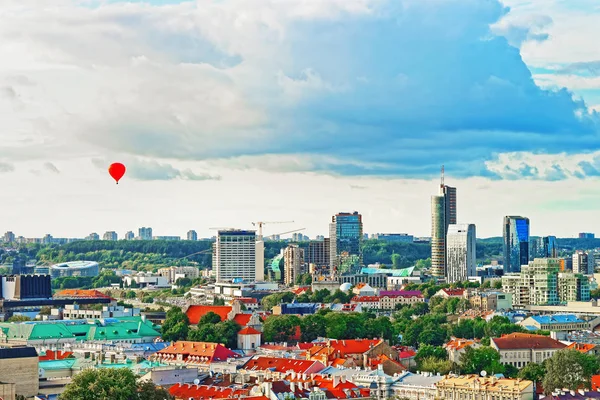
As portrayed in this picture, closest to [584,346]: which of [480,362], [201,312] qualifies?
[480,362]

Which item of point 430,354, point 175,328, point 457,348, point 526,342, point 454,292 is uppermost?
point 454,292

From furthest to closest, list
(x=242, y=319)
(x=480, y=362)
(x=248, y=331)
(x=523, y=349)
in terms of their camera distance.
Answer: (x=242, y=319)
(x=248, y=331)
(x=523, y=349)
(x=480, y=362)

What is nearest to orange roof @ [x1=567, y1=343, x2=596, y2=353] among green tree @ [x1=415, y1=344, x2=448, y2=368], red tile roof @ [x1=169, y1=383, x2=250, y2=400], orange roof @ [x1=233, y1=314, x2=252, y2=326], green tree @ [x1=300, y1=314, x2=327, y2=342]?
green tree @ [x1=415, y1=344, x2=448, y2=368]

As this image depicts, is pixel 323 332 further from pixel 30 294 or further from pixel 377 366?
pixel 30 294

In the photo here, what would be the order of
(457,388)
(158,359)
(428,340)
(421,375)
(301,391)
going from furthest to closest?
1. (428,340)
2. (158,359)
3. (421,375)
4. (457,388)
5. (301,391)

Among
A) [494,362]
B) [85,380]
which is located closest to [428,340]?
[494,362]

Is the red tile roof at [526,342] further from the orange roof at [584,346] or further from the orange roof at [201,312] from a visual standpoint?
the orange roof at [201,312]

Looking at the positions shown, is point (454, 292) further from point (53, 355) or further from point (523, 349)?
point (53, 355)
